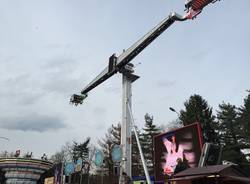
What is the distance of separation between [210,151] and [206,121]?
112 ft

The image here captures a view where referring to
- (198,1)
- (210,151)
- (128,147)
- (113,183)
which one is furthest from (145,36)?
(113,183)

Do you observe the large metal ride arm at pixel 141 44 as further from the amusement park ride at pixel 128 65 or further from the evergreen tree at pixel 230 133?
the evergreen tree at pixel 230 133

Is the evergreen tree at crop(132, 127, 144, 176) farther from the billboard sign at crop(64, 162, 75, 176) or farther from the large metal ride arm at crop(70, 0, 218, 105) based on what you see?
the billboard sign at crop(64, 162, 75, 176)

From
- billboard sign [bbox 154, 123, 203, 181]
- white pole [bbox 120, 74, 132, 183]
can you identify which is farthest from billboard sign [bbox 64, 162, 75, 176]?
billboard sign [bbox 154, 123, 203, 181]

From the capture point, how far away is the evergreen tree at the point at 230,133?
4953cm

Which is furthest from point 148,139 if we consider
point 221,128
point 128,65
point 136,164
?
point 128,65

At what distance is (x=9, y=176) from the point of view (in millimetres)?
50125

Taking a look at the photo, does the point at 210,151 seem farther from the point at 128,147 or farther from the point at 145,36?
the point at 145,36

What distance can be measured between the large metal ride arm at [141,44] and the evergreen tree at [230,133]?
21260mm

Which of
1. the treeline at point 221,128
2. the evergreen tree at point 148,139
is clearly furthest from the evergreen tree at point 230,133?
the evergreen tree at point 148,139

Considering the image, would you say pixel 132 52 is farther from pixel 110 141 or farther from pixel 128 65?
pixel 110 141

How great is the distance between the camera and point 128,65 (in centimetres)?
4316

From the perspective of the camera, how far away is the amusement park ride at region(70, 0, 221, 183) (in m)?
34.8

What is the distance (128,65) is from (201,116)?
1697 centimetres
